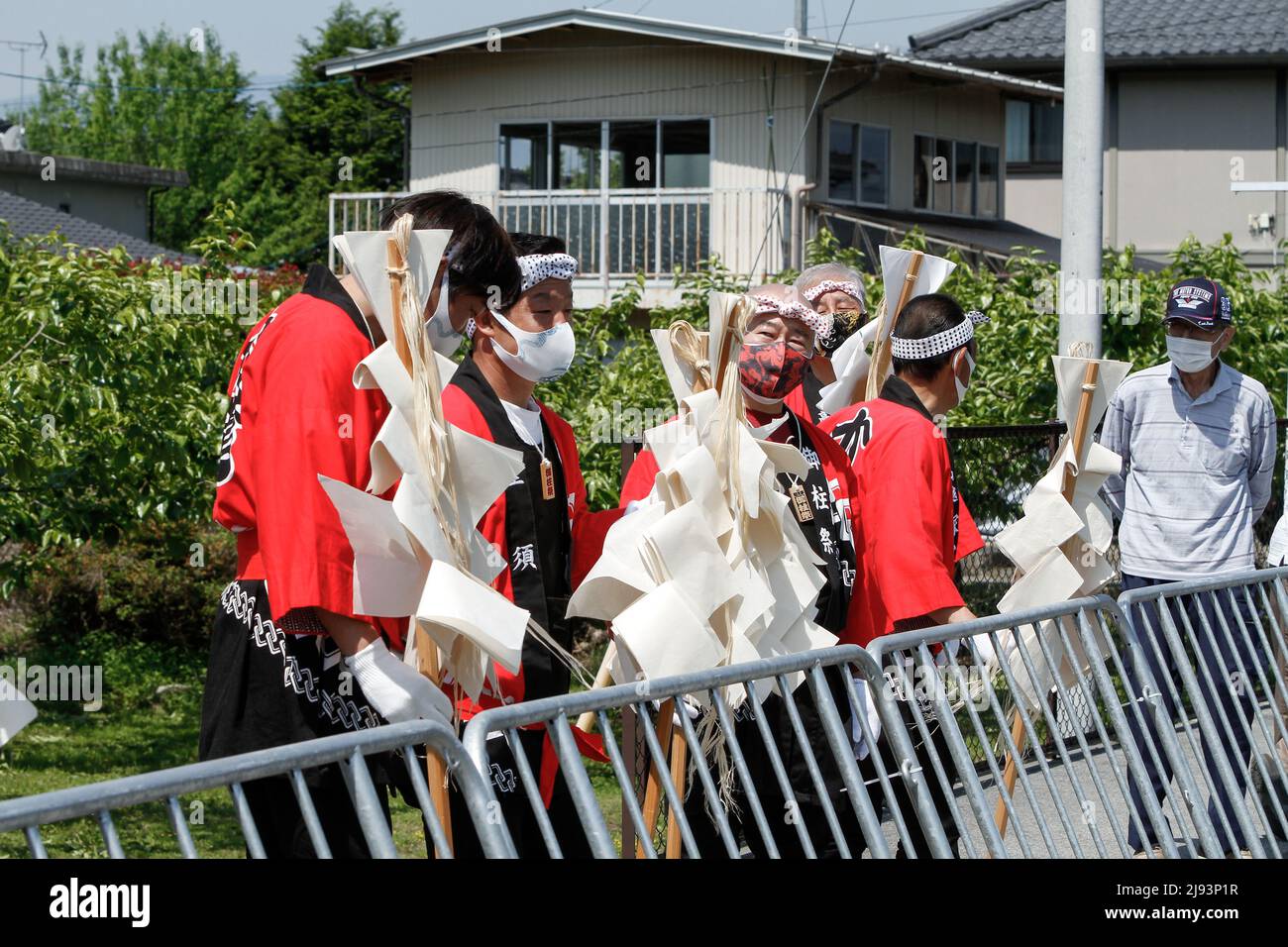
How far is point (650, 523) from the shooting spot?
12.5 feet

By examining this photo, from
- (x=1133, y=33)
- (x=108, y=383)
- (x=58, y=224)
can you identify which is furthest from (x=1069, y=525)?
(x=58, y=224)

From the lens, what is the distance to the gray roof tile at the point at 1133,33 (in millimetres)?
24172

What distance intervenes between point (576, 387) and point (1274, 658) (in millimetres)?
4540

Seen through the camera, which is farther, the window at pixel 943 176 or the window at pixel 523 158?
the window at pixel 943 176

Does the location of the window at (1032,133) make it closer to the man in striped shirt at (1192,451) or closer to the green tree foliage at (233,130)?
the green tree foliage at (233,130)

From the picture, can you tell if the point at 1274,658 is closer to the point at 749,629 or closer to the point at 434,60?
the point at 749,629

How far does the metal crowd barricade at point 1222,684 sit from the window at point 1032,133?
2225 centimetres

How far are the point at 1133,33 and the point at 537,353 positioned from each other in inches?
921

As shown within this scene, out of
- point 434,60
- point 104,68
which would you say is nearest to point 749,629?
point 434,60

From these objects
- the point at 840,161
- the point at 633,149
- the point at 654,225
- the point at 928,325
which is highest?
the point at 633,149

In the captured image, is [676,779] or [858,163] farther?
[858,163]

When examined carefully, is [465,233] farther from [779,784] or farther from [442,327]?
[779,784]

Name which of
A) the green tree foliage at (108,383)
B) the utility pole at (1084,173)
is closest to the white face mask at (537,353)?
the green tree foliage at (108,383)

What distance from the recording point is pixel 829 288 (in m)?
5.91
